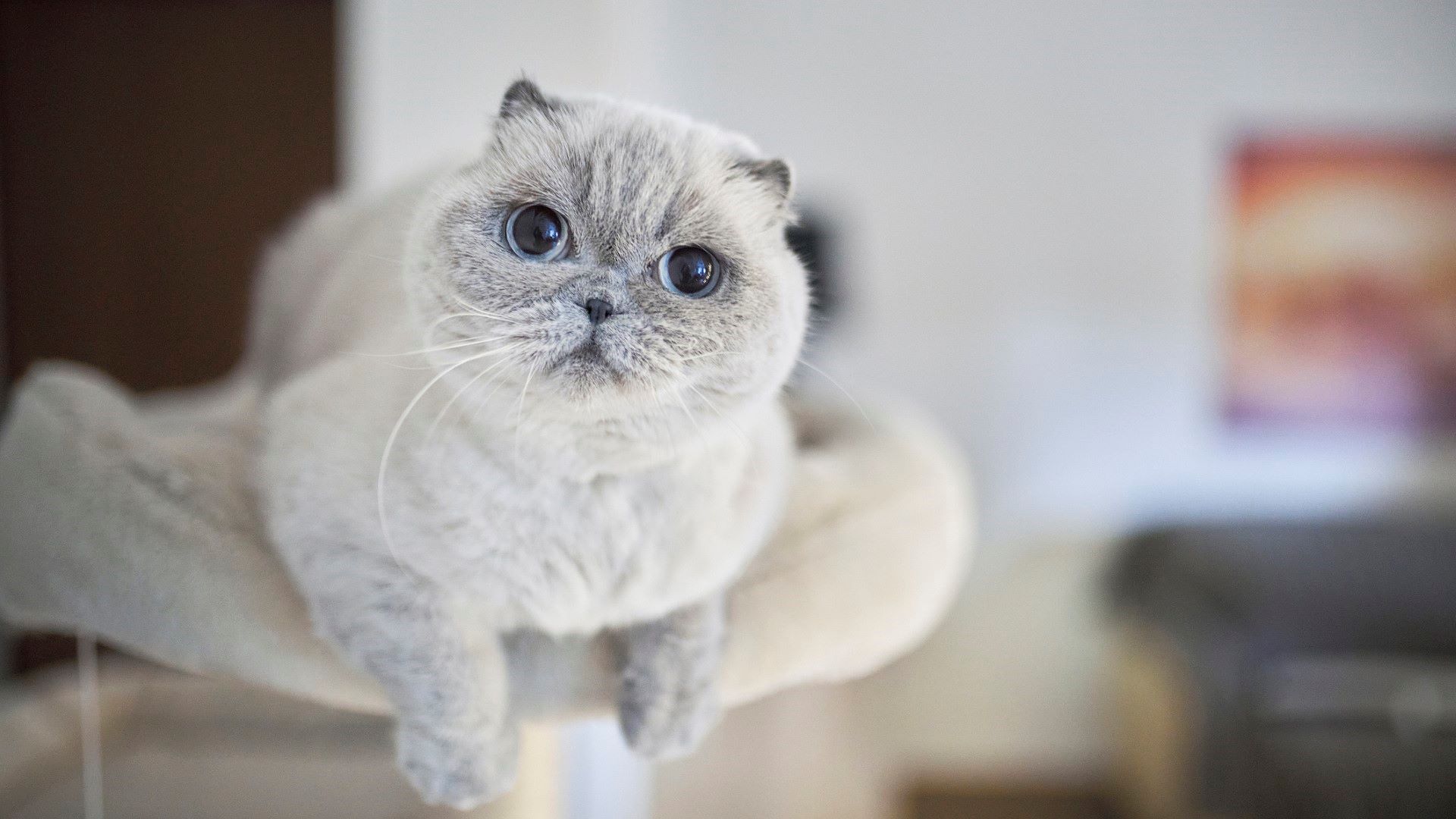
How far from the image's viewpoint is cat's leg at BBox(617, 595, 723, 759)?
640 mm

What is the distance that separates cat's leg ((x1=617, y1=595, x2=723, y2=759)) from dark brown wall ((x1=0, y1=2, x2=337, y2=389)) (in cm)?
204

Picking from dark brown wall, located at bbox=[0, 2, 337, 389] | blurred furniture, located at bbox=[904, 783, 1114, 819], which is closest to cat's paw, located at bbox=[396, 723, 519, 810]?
dark brown wall, located at bbox=[0, 2, 337, 389]

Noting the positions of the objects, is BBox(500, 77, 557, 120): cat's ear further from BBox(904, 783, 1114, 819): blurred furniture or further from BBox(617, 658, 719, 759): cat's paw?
BBox(904, 783, 1114, 819): blurred furniture

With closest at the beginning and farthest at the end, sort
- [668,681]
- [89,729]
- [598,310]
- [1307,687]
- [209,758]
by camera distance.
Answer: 1. [598,310]
2. [668,681]
3. [89,729]
4. [209,758]
5. [1307,687]

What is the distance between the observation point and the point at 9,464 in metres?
0.67

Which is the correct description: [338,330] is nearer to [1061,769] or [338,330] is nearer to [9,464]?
[9,464]

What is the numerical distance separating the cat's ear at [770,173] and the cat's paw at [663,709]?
0.33 m

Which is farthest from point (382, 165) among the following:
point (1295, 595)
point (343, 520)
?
point (1295, 595)

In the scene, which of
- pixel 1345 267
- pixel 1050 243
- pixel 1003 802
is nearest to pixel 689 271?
pixel 1050 243

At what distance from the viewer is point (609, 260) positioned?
0.52m

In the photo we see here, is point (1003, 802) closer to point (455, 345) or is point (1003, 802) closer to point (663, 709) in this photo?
point (663, 709)

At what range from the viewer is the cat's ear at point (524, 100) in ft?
1.81

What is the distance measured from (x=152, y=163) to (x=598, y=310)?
2474mm

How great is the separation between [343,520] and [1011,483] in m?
2.73
